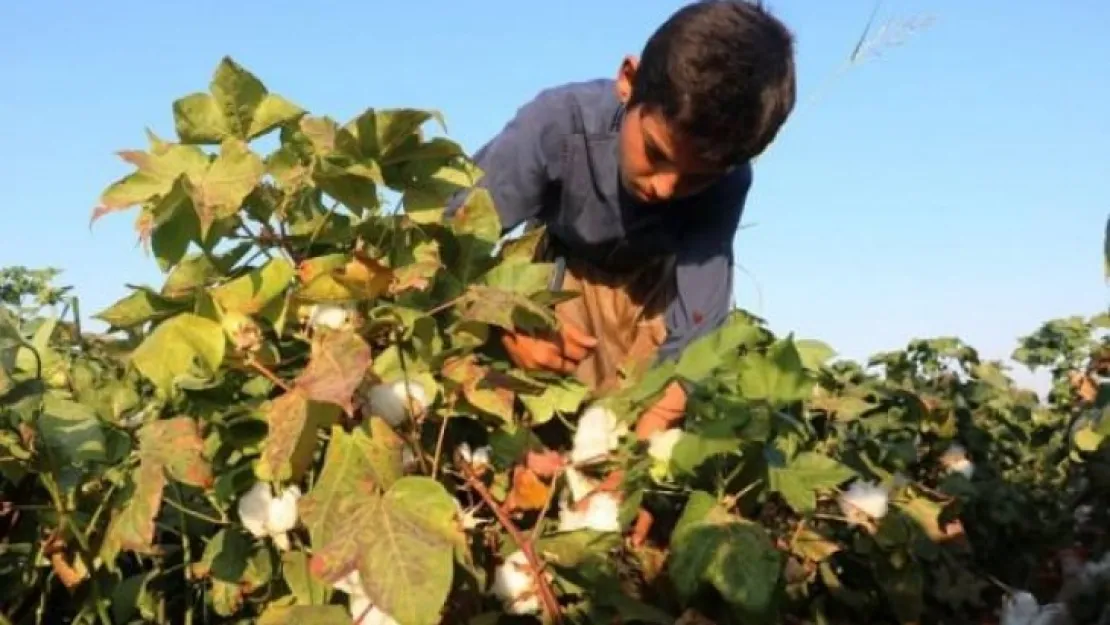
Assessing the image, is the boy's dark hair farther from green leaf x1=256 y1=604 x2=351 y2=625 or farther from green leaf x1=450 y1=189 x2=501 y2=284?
green leaf x1=256 y1=604 x2=351 y2=625

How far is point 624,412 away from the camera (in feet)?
5.63

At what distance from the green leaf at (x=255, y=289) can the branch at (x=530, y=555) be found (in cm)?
29

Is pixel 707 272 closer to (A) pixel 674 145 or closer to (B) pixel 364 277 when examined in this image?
(A) pixel 674 145

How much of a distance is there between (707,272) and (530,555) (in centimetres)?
121

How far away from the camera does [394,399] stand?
1.44 metres

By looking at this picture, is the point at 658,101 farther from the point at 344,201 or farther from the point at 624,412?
the point at 344,201

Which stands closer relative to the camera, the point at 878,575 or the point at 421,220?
the point at 421,220

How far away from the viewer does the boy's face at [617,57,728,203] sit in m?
2.19

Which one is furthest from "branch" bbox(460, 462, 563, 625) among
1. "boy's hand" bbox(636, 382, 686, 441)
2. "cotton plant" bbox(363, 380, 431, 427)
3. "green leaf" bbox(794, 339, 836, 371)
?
"green leaf" bbox(794, 339, 836, 371)

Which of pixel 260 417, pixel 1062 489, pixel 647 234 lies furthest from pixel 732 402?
pixel 1062 489

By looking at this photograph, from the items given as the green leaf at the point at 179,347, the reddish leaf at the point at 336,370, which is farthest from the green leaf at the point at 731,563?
the green leaf at the point at 179,347

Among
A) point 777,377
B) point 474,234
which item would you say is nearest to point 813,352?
point 777,377

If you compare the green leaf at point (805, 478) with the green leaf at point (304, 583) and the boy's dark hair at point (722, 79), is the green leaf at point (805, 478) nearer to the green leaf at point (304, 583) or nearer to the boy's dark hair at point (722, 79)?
the green leaf at point (304, 583)

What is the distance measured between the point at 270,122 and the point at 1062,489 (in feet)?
9.17
